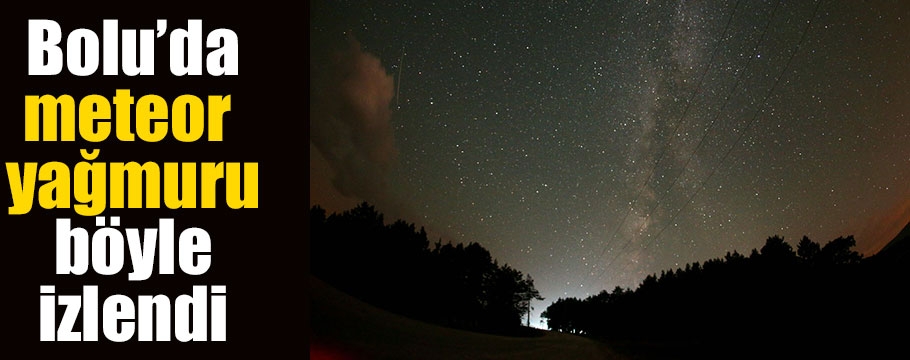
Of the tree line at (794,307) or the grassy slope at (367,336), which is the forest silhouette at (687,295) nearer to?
the tree line at (794,307)

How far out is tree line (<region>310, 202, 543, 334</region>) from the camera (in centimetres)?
4938

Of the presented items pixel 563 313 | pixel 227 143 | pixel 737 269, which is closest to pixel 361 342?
pixel 227 143

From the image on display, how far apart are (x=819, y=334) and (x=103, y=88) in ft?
99.9

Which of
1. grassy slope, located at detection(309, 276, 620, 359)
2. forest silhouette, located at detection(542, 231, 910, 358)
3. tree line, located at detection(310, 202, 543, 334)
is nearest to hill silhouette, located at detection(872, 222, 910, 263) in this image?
forest silhouette, located at detection(542, 231, 910, 358)

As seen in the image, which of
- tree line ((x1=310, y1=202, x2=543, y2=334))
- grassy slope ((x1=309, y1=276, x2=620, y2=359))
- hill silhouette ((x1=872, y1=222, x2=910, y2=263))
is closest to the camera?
grassy slope ((x1=309, y1=276, x2=620, y2=359))

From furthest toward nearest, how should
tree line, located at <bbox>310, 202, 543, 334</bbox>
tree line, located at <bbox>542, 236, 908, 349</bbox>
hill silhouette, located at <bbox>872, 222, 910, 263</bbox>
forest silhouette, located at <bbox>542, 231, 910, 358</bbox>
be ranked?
tree line, located at <bbox>310, 202, 543, 334</bbox> < hill silhouette, located at <bbox>872, 222, 910, 263</bbox> < tree line, located at <bbox>542, 236, 908, 349</bbox> < forest silhouette, located at <bbox>542, 231, 910, 358</bbox>

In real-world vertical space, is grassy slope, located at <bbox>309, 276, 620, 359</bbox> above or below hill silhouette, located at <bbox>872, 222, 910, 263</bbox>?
above

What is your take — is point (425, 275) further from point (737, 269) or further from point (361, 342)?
point (737, 269)

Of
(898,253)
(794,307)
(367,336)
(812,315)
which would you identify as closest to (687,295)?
(898,253)

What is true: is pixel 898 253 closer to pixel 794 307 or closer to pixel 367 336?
pixel 794 307

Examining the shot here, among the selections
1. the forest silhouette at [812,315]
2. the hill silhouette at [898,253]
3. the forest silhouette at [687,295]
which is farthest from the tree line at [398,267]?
the hill silhouette at [898,253]

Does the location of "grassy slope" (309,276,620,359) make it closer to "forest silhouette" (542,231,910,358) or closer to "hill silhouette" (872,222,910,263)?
"forest silhouette" (542,231,910,358)

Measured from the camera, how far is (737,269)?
221 feet

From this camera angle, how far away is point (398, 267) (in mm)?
53406
